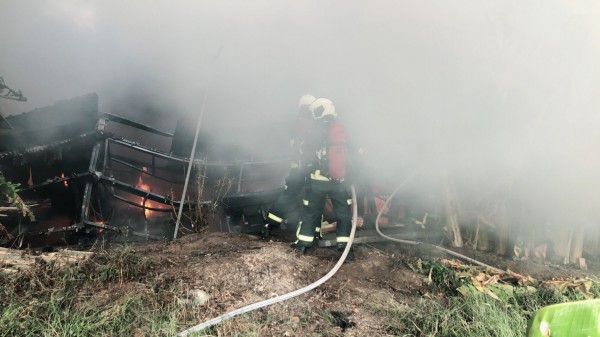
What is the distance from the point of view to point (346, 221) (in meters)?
4.41

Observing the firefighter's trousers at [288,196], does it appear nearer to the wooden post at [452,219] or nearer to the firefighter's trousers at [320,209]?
the firefighter's trousers at [320,209]

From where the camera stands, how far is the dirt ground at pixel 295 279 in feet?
9.30

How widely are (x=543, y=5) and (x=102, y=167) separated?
6.06 meters

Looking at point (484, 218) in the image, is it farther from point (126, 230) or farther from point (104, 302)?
point (126, 230)

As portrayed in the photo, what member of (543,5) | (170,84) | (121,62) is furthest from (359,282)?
(121,62)

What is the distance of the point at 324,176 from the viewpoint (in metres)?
4.32

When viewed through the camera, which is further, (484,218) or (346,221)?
(484,218)

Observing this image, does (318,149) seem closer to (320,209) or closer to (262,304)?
(320,209)

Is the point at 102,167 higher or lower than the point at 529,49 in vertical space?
lower

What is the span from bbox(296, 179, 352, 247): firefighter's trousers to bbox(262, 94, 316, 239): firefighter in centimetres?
31

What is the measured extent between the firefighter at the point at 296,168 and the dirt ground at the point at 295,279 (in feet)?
1.68

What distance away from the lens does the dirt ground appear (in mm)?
2836

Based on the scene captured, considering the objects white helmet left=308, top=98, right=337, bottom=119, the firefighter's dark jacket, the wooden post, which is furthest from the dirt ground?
white helmet left=308, top=98, right=337, bottom=119

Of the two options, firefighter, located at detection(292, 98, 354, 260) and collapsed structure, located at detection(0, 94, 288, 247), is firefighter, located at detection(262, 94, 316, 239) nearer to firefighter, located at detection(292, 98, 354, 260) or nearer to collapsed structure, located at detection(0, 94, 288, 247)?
firefighter, located at detection(292, 98, 354, 260)
